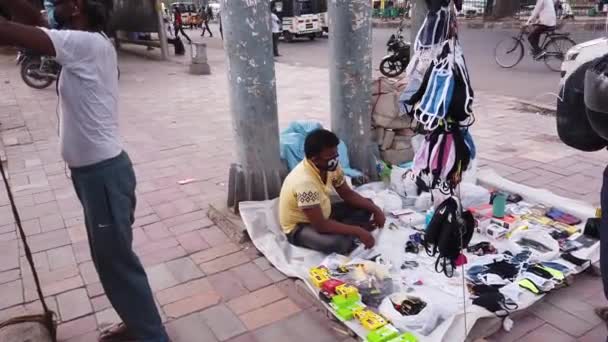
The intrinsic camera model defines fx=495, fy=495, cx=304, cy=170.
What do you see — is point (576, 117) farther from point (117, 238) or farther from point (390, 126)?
point (390, 126)

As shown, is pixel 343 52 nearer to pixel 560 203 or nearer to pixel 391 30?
pixel 560 203

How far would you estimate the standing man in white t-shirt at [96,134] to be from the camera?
186 centimetres

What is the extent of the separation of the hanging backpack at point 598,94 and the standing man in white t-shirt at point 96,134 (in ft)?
6.03

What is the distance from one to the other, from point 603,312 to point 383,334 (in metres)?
1.19

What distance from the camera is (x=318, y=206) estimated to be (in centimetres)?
313

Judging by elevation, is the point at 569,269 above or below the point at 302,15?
below

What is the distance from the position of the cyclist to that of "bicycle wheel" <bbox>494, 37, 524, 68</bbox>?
30cm

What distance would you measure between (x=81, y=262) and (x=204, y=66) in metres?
9.81

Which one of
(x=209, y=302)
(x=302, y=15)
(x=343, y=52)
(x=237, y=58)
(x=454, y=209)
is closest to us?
(x=454, y=209)

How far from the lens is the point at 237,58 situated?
3.64 meters

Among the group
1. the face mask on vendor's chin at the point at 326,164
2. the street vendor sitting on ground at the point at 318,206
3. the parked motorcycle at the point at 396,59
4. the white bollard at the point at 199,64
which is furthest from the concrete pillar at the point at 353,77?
the white bollard at the point at 199,64

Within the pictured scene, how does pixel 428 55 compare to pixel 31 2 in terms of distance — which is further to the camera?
pixel 428 55

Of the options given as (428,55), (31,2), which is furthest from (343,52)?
(31,2)

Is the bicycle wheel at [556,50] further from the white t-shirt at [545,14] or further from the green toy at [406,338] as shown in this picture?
the green toy at [406,338]
